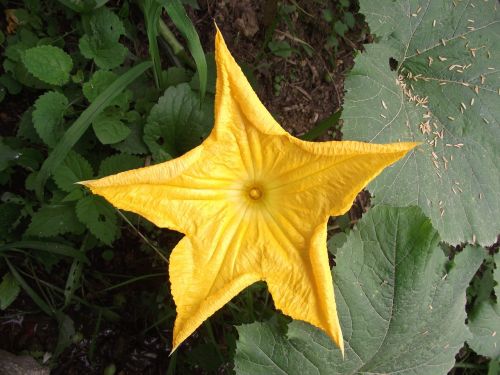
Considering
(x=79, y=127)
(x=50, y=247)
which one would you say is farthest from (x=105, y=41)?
(x=50, y=247)

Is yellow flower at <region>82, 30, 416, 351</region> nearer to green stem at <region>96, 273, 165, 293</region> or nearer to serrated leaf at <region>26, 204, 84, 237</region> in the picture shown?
serrated leaf at <region>26, 204, 84, 237</region>

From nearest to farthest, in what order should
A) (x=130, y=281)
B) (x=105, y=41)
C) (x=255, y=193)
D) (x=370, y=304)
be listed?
(x=255, y=193) → (x=370, y=304) → (x=105, y=41) → (x=130, y=281)

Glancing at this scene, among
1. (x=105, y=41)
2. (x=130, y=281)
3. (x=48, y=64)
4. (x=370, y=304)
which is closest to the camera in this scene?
(x=370, y=304)

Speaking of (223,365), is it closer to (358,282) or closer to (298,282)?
(358,282)

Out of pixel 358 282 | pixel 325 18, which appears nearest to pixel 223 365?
pixel 358 282

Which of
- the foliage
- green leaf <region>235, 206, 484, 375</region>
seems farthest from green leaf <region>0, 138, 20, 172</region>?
green leaf <region>235, 206, 484, 375</region>

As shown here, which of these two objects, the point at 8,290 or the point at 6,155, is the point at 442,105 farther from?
the point at 8,290

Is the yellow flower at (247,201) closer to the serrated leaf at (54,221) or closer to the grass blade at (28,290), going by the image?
the serrated leaf at (54,221)
